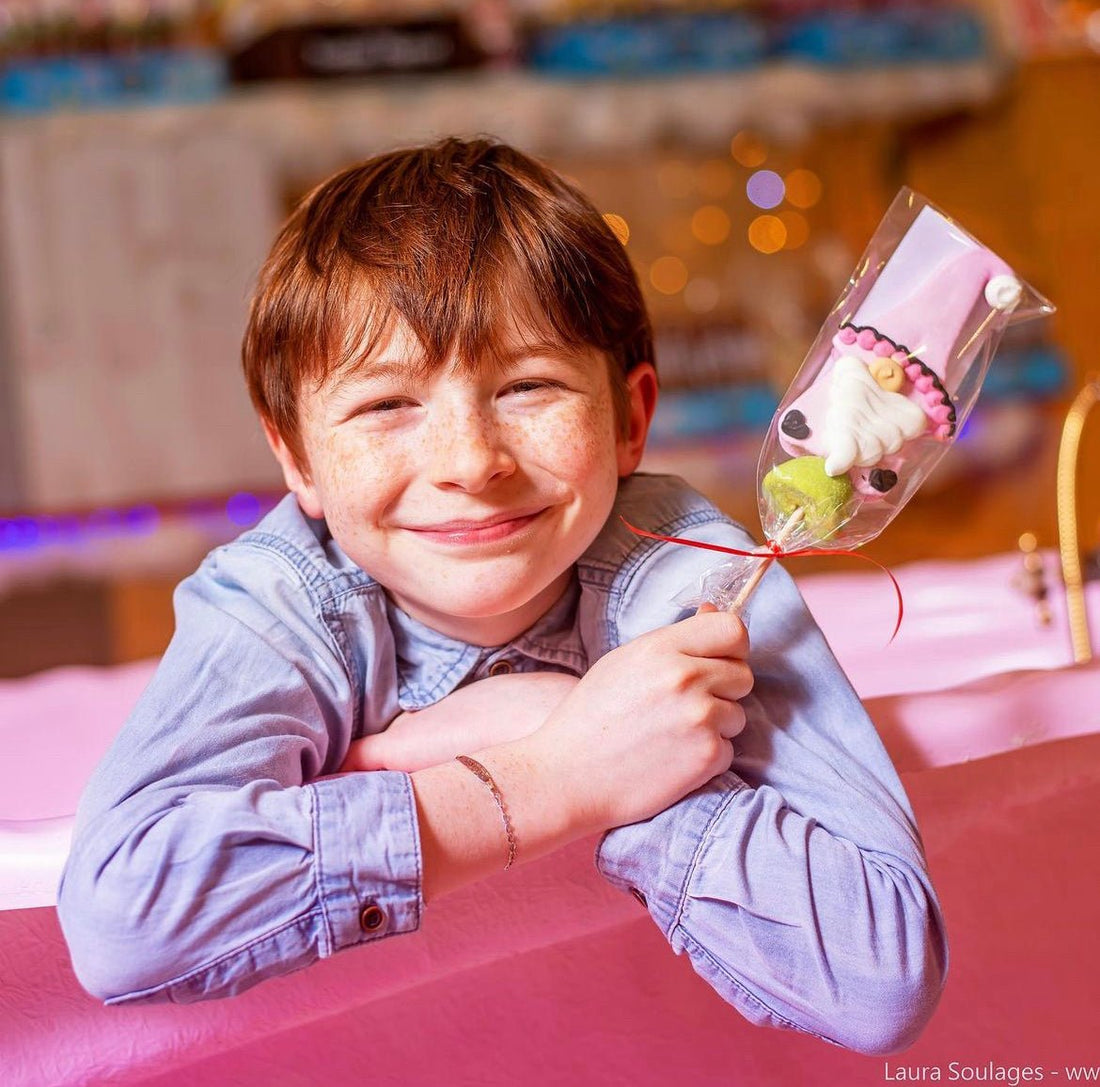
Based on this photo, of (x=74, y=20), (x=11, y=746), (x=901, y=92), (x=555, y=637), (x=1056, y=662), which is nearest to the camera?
(x=555, y=637)

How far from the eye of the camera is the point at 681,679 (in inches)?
29.6

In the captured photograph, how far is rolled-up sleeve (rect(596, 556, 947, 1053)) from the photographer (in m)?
0.72

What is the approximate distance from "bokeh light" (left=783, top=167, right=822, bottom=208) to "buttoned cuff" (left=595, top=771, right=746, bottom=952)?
9.44ft

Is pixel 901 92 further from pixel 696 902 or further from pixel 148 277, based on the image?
pixel 696 902

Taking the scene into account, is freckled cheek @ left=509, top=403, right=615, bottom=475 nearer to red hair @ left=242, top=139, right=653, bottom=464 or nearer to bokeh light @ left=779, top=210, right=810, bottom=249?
red hair @ left=242, top=139, right=653, bottom=464

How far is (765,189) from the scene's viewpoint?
11.2 ft

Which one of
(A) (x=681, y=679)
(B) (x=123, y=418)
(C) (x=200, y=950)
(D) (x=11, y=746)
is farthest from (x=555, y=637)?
(B) (x=123, y=418)

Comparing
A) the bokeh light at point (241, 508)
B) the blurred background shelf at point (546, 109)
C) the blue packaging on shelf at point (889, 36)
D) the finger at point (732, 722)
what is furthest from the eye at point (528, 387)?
the blue packaging on shelf at point (889, 36)

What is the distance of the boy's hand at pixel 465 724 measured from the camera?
2.77 ft

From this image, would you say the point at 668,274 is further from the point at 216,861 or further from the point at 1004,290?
the point at 216,861

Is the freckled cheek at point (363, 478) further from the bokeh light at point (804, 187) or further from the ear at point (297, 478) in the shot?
the bokeh light at point (804, 187)

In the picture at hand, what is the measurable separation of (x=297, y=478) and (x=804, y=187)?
278 centimetres

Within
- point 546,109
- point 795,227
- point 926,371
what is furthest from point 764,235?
point 926,371

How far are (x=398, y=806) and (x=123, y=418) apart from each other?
230 cm
